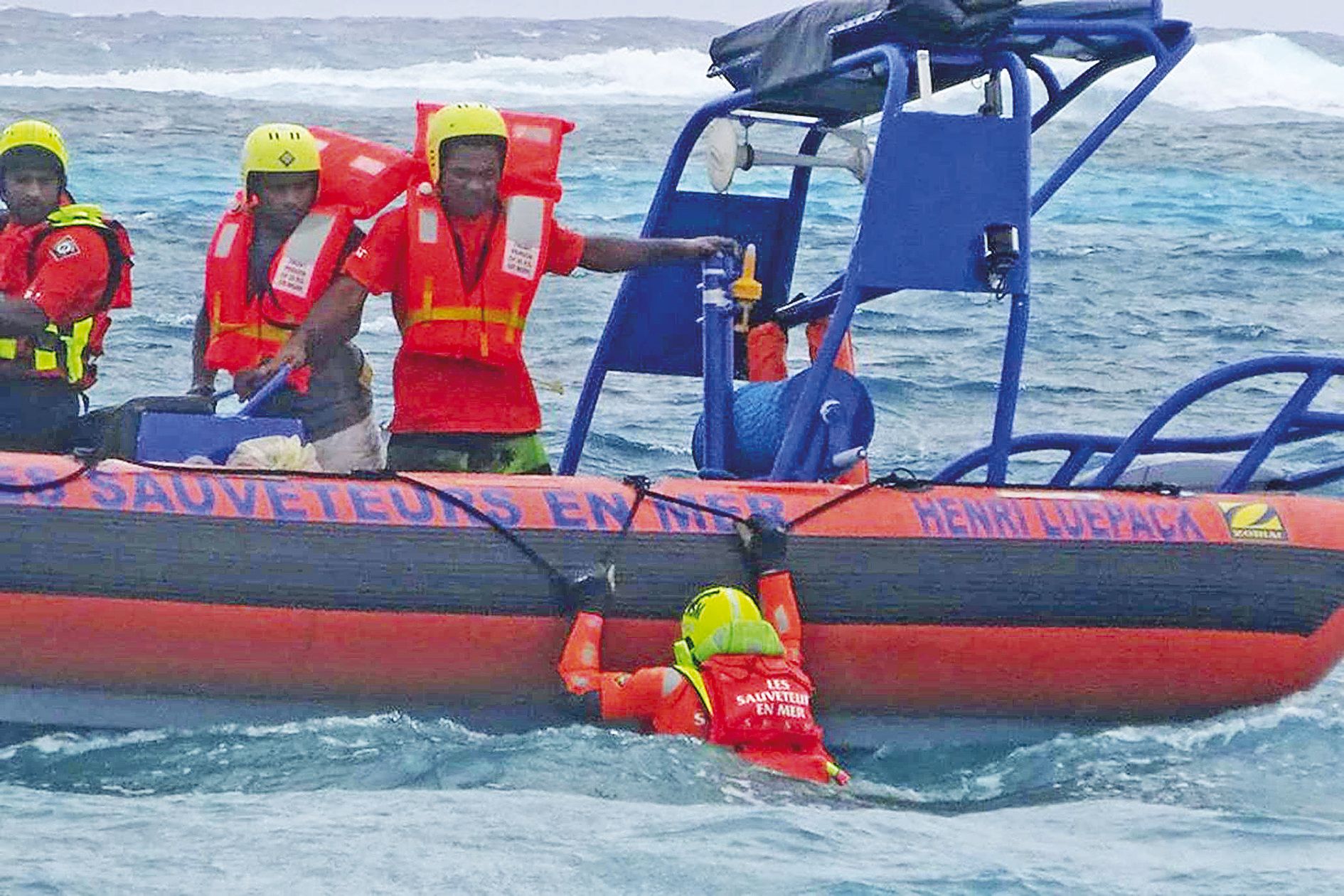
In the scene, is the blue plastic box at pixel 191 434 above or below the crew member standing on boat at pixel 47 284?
below

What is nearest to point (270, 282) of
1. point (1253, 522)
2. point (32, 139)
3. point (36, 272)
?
point (36, 272)

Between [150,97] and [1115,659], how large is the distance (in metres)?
29.8

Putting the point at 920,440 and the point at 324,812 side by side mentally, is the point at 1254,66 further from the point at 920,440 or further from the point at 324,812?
the point at 324,812

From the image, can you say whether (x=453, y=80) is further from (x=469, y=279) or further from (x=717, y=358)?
(x=469, y=279)

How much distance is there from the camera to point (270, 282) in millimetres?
6664

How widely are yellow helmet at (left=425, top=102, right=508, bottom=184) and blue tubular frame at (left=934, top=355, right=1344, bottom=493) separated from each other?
1.69 metres

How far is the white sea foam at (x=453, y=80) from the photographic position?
38.0 metres

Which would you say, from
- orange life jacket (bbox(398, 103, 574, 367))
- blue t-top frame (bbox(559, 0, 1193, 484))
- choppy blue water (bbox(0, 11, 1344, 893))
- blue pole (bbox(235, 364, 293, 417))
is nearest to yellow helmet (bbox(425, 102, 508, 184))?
orange life jacket (bbox(398, 103, 574, 367))

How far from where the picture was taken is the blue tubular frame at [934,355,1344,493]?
6816mm

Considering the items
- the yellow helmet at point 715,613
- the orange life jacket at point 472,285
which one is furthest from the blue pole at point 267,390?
the yellow helmet at point 715,613

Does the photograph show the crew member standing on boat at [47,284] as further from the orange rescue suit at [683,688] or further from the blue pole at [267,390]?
the orange rescue suit at [683,688]

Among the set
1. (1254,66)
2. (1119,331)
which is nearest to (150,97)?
(1254,66)

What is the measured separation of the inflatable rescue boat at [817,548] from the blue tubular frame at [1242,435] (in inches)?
0.6

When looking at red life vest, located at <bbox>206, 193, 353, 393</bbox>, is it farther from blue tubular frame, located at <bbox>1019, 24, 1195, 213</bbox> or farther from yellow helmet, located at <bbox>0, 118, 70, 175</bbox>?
blue tubular frame, located at <bbox>1019, 24, 1195, 213</bbox>
